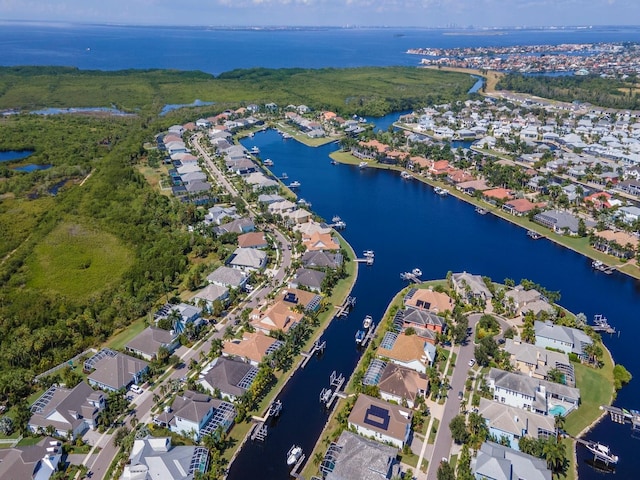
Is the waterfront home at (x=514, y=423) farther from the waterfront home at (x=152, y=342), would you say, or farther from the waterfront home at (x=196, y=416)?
the waterfront home at (x=152, y=342)

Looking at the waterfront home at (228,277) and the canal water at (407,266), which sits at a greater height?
the waterfront home at (228,277)

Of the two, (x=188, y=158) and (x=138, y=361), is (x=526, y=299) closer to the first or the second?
(x=138, y=361)

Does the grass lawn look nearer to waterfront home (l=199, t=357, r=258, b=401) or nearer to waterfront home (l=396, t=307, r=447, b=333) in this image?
waterfront home (l=396, t=307, r=447, b=333)

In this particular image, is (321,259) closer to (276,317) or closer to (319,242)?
(319,242)

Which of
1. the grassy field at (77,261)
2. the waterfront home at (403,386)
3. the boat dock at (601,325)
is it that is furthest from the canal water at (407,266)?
the grassy field at (77,261)

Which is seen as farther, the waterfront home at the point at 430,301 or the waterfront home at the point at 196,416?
the waterfront home at the point at 430,301

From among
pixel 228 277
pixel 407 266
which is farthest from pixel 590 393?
pixel 228 277
